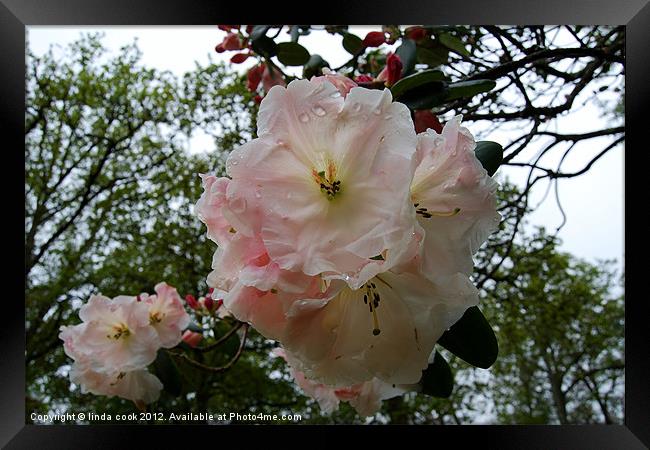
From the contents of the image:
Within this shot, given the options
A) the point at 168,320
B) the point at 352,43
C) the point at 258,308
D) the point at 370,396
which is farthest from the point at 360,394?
the point at 352,43

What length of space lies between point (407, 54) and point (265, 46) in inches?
11.3

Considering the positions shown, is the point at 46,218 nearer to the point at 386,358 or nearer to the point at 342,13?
the point at 342,13

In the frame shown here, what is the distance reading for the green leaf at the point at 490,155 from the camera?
54cm

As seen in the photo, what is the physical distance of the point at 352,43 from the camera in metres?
1.11

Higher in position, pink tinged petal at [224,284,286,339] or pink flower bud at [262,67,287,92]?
pink flower bud at [262,67,287,92]

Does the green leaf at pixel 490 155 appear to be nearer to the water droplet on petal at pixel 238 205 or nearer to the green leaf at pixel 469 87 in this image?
the green leaf at pixel 469 87

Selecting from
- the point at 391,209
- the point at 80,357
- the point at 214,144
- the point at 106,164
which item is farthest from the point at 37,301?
the point at 391,209

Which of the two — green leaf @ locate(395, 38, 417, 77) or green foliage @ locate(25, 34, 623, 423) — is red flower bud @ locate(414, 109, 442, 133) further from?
green foliage @ locate(25, 34, 623, 423)

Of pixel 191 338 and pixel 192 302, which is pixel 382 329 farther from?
pixel 192 302

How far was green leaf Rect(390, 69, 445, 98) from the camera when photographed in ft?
1.98

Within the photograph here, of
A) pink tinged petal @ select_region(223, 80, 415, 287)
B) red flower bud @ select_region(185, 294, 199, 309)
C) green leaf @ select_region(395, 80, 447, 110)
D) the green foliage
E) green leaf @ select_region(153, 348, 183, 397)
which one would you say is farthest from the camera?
the green foliage

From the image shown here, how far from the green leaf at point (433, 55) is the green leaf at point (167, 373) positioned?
0.78 m

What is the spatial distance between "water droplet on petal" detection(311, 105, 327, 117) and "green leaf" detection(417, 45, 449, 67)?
28.0 inches

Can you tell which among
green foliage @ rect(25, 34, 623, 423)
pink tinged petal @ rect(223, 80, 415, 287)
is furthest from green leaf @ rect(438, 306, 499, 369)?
green foliage @ rect(25, 34, 623, 423)
